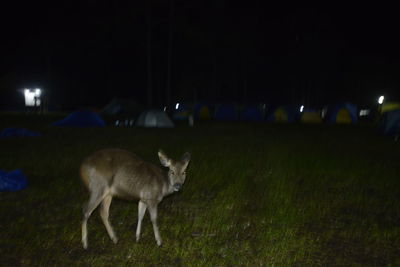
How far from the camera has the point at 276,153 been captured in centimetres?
1784

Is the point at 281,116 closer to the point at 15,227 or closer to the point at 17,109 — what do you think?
the point at 17,109

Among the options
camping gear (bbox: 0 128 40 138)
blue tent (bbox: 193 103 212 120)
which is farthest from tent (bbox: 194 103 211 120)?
camping gear (bbox: 0 128 40 138)

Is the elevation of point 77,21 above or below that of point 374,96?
above

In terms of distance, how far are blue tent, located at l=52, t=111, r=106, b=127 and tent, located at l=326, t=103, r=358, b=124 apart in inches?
1137

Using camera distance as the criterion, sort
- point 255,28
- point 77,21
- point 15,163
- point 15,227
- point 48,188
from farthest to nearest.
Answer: point 255,28 → point 77,21 → point 15,163 → point 48,188 → point 15,227

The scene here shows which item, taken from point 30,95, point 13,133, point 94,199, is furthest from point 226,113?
point 94,199

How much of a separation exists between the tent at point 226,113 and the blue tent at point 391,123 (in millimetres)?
23950

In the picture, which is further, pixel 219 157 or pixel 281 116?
pixel 281 116

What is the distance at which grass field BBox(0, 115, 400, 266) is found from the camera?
6.02 meters

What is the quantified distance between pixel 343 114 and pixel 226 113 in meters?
13.9

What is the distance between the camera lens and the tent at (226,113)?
51.8 meters

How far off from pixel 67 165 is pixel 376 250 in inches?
387

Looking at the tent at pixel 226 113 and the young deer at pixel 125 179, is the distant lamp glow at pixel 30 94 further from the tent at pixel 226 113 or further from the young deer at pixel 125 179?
the young deer at pixel 125 179

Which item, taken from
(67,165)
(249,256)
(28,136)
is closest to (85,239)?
(249,256)
